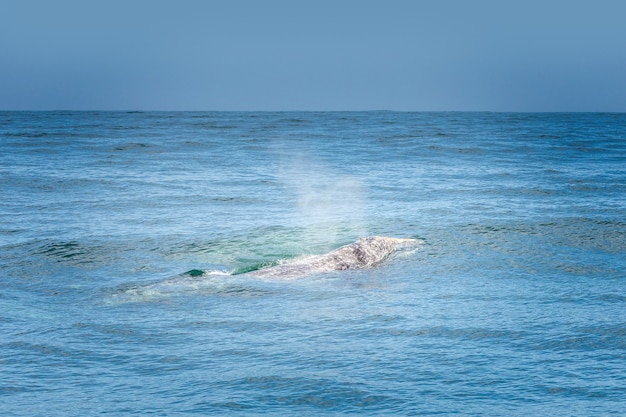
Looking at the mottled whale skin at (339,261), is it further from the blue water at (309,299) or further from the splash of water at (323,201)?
the splash of water at (323,201)

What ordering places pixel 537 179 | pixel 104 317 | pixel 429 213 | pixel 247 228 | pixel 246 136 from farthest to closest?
pixel 246 136, pixel 537 179, pixel 429 213, pixel 247 228, pixel 104 317

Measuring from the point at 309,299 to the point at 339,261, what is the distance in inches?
162

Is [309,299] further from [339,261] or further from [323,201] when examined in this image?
[323,201]

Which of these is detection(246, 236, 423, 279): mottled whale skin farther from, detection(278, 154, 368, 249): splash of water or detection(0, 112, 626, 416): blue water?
detection(278, 154, 368, 249): splash of water

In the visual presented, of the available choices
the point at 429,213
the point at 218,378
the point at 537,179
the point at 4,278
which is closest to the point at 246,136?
the point at 537,179

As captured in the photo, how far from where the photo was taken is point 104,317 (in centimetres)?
1961

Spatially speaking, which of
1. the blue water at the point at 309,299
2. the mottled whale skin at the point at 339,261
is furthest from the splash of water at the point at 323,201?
the mottled whale skin at the point at 339,261

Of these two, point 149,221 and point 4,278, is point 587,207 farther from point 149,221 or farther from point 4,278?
point 4,278

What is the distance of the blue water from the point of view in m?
14.5

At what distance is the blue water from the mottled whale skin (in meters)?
0.57

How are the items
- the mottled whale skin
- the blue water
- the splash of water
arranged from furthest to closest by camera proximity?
the splash of water, the mottled whale skin, the blue water

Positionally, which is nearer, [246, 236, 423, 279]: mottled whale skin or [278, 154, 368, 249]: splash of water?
[246, 236, 423, 279]: mottled whale skin

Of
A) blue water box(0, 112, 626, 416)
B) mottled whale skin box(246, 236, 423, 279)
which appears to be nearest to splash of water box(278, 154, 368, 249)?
blue water box(0, 112, 626, 416)

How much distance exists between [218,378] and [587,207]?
90.6 feet
